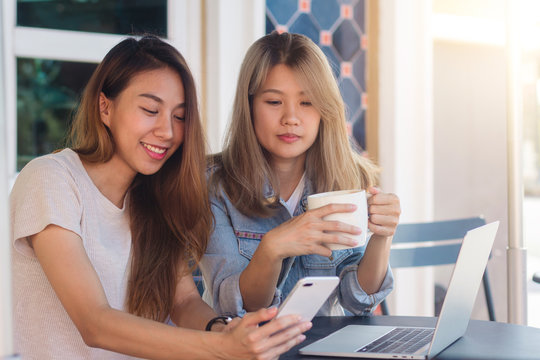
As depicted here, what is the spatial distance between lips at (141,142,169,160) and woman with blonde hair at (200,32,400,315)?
0.73 feet

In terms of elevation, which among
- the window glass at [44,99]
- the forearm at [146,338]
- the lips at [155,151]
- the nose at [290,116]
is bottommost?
the forearm at [146,338]

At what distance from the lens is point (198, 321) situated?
4.34 feet

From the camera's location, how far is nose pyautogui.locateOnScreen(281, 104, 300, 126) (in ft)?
4.88

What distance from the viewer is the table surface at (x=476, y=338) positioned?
1.01m

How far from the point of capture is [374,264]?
1.41 metres

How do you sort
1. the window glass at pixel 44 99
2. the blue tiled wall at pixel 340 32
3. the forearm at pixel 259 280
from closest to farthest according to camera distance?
1. the forearm at pixel 259 280
2. the window glass at pixel 44 99
3. the blue tiled wall at pixel 340 32

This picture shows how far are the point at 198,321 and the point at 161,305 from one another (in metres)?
0.10

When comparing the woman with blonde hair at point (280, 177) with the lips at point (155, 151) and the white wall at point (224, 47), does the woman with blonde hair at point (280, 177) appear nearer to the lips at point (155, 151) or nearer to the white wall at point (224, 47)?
the lips at point (155, 151)

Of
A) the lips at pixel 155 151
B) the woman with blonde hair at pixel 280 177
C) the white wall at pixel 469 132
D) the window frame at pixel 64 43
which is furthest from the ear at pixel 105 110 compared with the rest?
the white wall at pixel 469 132

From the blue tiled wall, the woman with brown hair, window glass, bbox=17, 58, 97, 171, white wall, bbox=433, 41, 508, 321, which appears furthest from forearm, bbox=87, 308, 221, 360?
white wall, bbox=433, 41, 508, 321

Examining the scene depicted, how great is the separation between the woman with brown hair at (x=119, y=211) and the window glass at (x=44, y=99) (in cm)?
83

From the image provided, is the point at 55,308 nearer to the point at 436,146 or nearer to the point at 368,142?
the point at 368,142

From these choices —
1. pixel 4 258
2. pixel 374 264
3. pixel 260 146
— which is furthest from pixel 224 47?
pixel 4 258

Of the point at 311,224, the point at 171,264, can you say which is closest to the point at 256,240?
the point at 171,264
